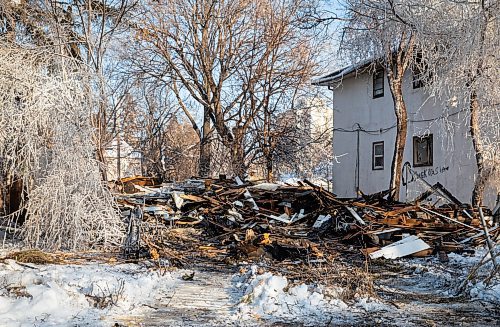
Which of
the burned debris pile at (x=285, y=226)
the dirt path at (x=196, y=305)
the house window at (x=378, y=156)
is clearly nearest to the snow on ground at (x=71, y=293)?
the dirt path at (x=196, y=305)

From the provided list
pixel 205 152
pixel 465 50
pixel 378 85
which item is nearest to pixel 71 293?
pixel 465 50

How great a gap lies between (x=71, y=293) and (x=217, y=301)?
1651mm

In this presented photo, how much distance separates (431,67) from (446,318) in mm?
5640

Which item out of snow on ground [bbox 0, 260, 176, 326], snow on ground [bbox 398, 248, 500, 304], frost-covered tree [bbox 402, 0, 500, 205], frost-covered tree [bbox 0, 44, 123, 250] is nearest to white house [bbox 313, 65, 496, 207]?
frost-covered tree [bbox 402, 0, 500, 205]

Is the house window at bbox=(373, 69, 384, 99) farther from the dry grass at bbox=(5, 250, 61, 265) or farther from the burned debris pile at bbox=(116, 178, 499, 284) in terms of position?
the dry grass at bbox=(5, 250, 61, 265)

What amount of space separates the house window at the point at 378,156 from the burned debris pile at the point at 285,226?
21.6ft

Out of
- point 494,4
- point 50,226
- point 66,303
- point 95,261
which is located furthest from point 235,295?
point 494,4

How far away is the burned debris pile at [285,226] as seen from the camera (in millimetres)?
8500

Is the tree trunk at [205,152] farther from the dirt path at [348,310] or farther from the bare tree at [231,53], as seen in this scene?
the dirt path at [348,310]

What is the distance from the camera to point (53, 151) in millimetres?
8695

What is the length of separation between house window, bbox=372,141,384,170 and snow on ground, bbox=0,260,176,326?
13.3 metres

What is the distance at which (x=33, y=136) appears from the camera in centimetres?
843

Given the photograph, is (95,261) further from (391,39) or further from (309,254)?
(391,39)

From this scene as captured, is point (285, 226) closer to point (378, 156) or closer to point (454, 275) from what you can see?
point (454, 275)
